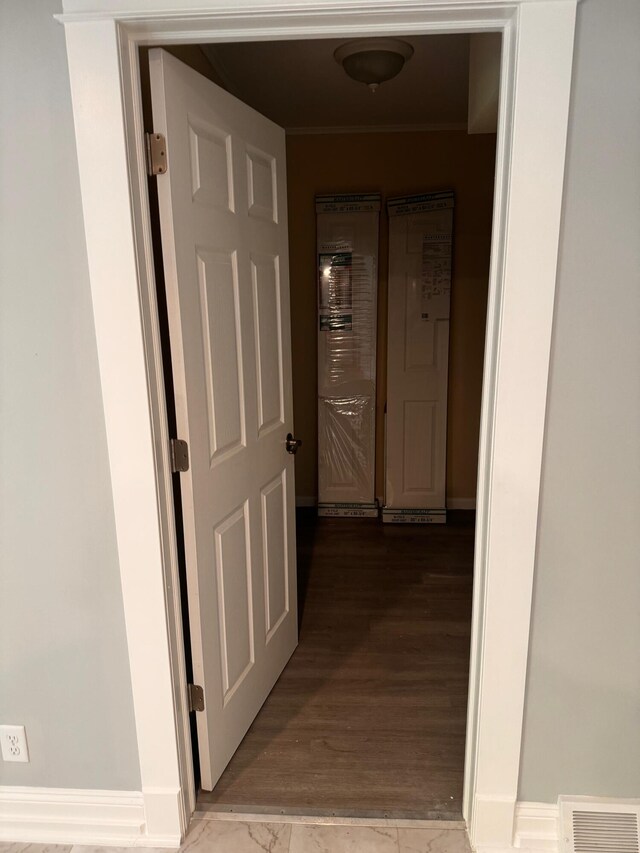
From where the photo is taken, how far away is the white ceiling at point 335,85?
2.43m

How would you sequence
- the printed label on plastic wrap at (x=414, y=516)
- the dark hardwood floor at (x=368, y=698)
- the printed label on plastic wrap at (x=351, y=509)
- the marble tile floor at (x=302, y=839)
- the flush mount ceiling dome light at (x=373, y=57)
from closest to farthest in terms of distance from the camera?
the marble tile floor at (x=302, y=839)
the dark hardwood floor at (x=368, y=698)
the flush mount ceiling dome light at (x=373, y=57)
the printed label on plastic wrap at (x=414, y=516)
the printed label on plastic wrap at (x=351, y=509)

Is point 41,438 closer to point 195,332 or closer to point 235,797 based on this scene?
point 195,332

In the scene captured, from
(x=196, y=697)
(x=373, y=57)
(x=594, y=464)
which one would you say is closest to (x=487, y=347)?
(x=594, y=464)

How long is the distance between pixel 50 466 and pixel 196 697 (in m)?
0.79

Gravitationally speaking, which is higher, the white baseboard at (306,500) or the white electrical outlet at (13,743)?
the white electrical outlet at (13,743)

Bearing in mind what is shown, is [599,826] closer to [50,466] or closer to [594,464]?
[594,464]

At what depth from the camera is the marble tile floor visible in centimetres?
165

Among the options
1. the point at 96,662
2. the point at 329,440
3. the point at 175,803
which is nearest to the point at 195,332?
the point at 96,662

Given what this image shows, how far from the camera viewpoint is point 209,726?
178 centimetres

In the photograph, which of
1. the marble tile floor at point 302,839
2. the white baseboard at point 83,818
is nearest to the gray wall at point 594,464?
the marble tile floor at point 302,839

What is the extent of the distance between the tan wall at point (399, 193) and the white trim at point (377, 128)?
28 mm

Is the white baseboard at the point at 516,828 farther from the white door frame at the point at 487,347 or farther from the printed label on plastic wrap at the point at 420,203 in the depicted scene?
the printed label on plastic wrap at the point at 420,203

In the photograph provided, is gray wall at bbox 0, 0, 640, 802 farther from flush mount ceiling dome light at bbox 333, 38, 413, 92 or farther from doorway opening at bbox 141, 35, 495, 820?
flush mount ceiling dome light at bbox 333, 38, 413, 92

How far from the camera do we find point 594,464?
1442mm
